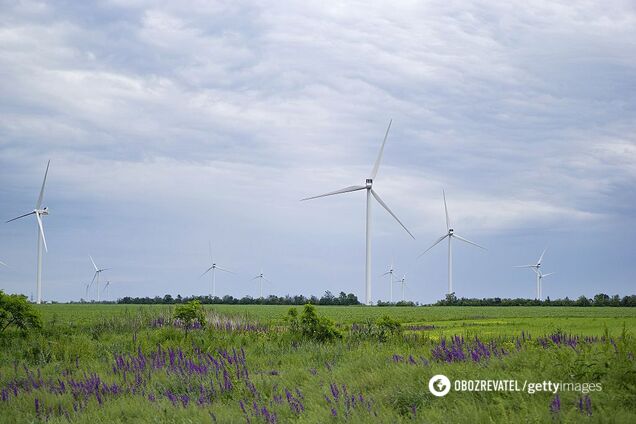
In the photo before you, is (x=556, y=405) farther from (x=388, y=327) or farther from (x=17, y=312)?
(x=17, y=312)

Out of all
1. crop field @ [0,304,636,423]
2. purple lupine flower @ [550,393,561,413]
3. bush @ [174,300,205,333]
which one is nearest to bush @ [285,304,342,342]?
crop field @ [0,304,636,423]

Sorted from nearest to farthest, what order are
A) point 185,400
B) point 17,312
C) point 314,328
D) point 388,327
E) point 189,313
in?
point 185,400 < point 388,327 < point 314,328 < point 189,313 < point 17,312

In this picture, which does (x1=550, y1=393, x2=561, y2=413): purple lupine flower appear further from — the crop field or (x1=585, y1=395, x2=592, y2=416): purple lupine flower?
(x1=585, y1=395, x2=592, y2=416): purple lupine flower

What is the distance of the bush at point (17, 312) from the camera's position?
21547mm

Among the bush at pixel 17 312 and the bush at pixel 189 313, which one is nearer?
the bush at pixel 189 313

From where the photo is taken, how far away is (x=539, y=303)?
77.6 meters

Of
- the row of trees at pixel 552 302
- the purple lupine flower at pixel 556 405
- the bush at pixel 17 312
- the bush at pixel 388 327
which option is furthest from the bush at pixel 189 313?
the row of trees at pixel 552 302

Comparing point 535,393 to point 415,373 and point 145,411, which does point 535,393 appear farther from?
point 145,411

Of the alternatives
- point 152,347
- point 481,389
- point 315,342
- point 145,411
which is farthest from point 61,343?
point 481,389

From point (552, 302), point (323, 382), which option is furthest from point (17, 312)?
point (552, 302)

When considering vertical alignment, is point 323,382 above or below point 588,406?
below

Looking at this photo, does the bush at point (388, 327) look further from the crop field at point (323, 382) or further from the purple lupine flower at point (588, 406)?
the purple lupine flower at point (588, 406)

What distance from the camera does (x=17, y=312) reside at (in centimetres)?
2155

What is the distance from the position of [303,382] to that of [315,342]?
648 cm
